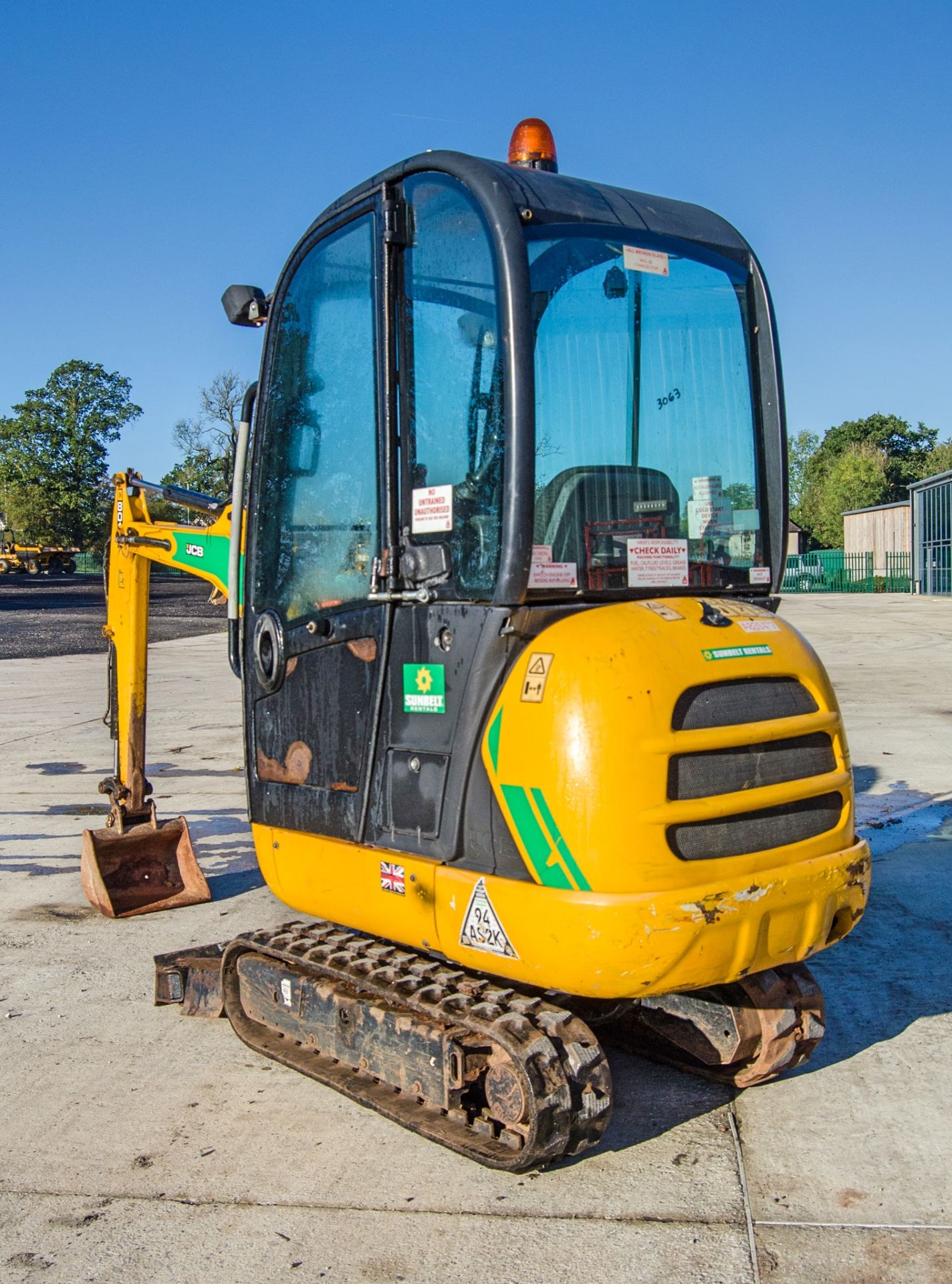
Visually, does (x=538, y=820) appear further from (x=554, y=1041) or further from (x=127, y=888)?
(x=127, y=888)

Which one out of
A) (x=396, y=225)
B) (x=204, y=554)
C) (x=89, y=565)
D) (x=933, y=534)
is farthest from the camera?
(x=89, y=565)

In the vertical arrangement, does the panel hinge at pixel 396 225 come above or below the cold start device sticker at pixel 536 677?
above

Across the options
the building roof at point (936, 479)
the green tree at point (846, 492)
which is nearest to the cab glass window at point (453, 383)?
the building roof at point (936, 479)

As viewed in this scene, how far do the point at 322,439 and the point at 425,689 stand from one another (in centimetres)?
98

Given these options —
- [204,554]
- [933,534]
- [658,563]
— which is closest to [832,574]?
[933,534]

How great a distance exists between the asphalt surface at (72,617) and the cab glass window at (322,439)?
396 inches

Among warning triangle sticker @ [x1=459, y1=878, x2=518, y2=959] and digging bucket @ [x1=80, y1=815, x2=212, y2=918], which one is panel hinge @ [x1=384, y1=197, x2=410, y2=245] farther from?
Answer: digging bucket @ [x1=80, y1=815, x2=212, y2=918]

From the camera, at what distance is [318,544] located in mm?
Result: 4047

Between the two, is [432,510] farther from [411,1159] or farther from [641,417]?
[411,1159]

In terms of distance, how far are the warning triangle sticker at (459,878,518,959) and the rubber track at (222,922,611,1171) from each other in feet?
0.70

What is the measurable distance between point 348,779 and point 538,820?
0.83 meters

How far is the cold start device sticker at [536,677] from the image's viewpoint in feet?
10.9

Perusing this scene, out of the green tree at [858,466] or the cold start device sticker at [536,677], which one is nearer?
the cold start device sticker at [536,677]

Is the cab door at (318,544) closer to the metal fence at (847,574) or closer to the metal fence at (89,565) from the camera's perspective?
the metal fence at (847,574)
